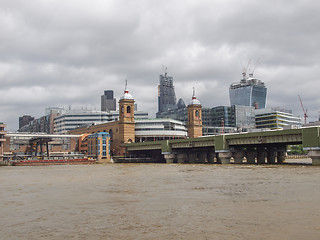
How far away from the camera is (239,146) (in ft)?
386

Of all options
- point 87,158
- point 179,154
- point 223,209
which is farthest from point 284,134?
point 87,158

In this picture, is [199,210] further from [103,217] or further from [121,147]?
[121,147]

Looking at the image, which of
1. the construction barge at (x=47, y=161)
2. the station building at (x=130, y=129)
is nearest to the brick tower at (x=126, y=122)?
the station building at (x=130, y=129)

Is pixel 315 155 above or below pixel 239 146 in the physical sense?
below

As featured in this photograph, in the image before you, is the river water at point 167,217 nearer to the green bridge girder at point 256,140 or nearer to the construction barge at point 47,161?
the green bridge girder at point 256,140

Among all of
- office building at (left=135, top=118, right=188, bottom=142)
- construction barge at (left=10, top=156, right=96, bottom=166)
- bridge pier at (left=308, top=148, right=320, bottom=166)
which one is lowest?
construction barge at (left=10, top=156, right=96, bottom=166)

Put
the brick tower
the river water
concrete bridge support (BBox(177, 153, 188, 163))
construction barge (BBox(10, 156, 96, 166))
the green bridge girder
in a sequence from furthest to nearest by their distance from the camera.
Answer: the brick tower < concrete bridge support (BBox(177, 153, 188, 163)) < construction barge (BBox(10, 156, 96, 166)) < the green bridge girder < the river water

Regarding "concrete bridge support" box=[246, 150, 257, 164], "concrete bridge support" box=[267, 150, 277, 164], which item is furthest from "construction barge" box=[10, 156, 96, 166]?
"concrete bridge support" box=[267, 150, 277, 164]

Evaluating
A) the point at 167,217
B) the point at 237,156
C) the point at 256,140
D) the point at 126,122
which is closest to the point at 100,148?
the point at 126,122

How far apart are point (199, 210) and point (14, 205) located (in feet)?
50.3

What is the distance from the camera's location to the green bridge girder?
8406 centimetres

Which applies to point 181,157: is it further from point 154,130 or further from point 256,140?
point 256,140

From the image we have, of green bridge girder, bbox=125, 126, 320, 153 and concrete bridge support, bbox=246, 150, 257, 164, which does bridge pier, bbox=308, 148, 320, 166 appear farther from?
concrete bridge support, bbox=246, 150, 257, 164

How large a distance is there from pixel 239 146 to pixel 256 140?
1895 centimetres
